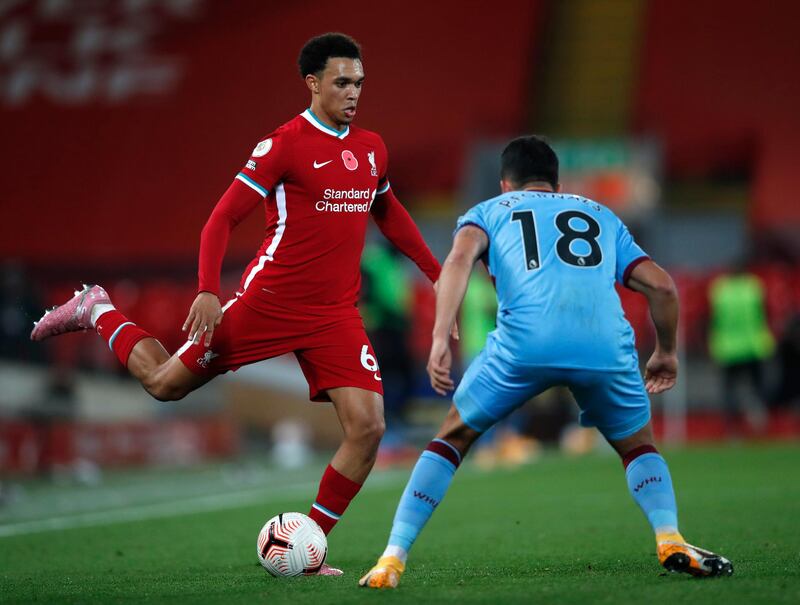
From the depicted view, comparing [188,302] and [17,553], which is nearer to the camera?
[17,553]

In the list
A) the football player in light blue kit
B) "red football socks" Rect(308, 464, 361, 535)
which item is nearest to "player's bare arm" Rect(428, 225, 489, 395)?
the football player in light blue kit

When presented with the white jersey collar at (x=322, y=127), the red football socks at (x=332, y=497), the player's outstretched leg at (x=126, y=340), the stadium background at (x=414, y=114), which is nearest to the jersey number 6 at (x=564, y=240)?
the white jersey collar at (x=322, y=127)

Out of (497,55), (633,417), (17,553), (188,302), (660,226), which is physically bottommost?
(17,553)

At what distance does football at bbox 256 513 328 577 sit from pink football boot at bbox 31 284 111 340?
1.62 metres

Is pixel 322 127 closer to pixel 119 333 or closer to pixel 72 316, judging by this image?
pixel 119 333

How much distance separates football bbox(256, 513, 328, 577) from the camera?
5457 mm

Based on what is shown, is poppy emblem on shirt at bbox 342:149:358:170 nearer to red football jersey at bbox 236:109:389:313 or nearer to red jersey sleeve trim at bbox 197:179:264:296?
red football jersey at bbox 236:109:389:313

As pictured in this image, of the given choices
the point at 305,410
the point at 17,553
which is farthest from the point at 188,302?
the point at 17,553

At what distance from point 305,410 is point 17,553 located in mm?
9248

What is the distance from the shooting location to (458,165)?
21.8m

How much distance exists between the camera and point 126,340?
243 inches

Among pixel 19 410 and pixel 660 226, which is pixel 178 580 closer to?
pixel 19 410

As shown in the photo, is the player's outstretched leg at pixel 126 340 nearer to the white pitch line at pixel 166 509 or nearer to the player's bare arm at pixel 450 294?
the player's bare arm at pixel 450 294

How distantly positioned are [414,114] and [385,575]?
18103 mm
